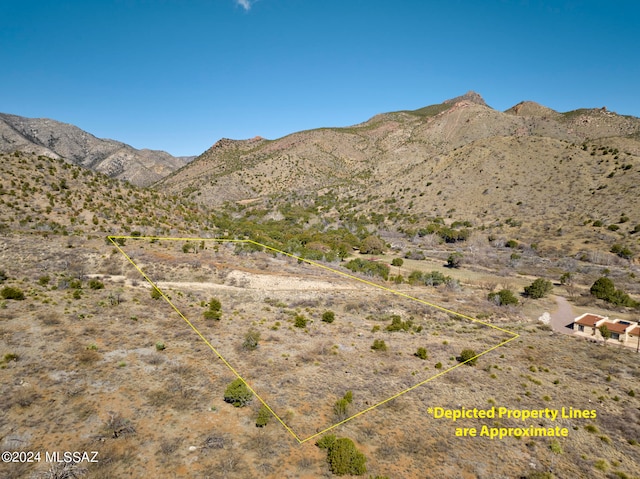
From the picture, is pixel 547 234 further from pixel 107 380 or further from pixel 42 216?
pixel 42 216

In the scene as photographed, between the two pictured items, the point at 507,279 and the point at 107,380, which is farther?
the point at 507,279

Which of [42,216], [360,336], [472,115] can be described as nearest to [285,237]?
[42,216]

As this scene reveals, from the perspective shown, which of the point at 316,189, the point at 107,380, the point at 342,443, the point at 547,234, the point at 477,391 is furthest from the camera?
the point at 316,189

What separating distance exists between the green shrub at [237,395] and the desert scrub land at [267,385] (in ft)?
0.89

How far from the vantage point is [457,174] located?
8956 cm

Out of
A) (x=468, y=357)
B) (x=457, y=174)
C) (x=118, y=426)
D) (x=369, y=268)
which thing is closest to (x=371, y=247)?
(x=369, y=268)

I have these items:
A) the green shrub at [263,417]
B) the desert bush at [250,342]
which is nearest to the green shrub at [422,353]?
the desert bush at [250,342]

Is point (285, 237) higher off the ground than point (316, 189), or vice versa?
point (316, 189)

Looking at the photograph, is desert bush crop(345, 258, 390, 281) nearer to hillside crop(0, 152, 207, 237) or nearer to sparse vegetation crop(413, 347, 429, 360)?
sparse vegetation crop(413, 347, 429, 360)

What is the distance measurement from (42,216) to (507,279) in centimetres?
6160

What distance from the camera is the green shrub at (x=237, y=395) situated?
15664 mm

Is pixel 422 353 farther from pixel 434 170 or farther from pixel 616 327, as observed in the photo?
pixel 434 170

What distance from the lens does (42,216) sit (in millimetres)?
44594

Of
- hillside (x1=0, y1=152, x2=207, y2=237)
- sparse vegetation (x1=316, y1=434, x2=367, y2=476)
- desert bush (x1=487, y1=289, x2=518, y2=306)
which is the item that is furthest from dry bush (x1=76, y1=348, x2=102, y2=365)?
desert bush (x1=487, y1=289, x2=518, y2=306)
